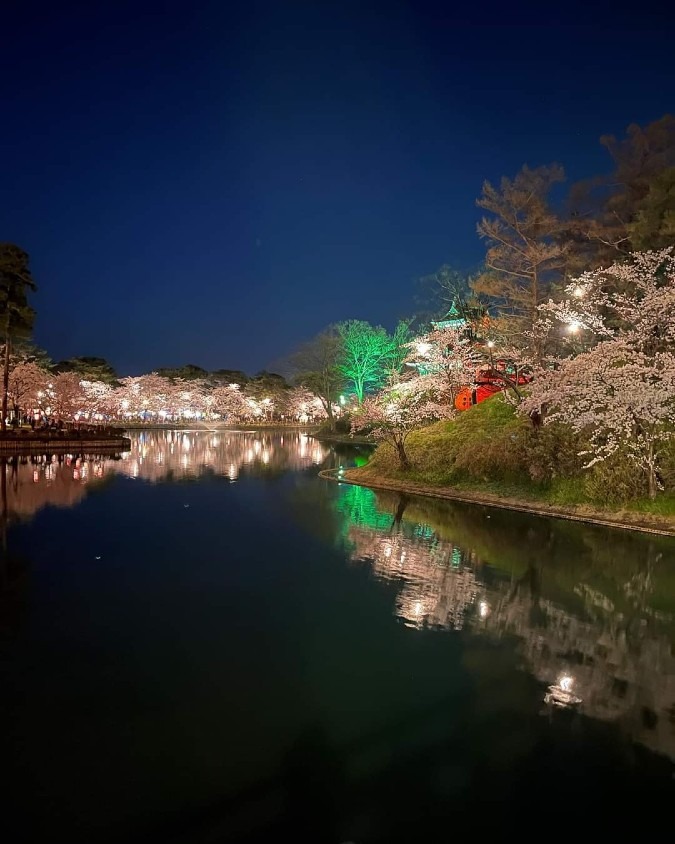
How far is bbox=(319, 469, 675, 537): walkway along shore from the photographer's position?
12859 mm

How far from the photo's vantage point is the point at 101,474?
22.1m

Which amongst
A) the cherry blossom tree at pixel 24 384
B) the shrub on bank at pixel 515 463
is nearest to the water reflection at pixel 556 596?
the shrub on bank at pixel 515 463

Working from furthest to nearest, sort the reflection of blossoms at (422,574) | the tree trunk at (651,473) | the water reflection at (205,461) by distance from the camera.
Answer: the water reflection at (205,461) < the tree trunk at (651,473) < the reflection of blossoms at (422,574)

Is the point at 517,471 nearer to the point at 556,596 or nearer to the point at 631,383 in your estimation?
the point at 631,383

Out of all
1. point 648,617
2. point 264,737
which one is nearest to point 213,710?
point 264,737

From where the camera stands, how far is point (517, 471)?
672 inches

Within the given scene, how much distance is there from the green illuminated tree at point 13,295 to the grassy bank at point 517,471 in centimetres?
2268

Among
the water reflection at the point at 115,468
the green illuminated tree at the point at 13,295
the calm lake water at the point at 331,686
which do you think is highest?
the green illuminated tree at the point at 13,295

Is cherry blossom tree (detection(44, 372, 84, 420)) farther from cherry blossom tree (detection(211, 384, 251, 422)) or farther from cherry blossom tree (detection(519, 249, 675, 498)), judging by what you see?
cherry blossom tree (detection(211, 384, 251, 422))

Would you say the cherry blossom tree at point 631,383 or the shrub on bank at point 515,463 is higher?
the cherry blossom tree at point 631,383

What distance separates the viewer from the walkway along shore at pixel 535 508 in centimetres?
1286

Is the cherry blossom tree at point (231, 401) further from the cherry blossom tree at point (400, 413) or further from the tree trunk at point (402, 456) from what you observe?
the tree trunk at point (402, 456)

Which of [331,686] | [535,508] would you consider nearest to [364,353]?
[535,508]

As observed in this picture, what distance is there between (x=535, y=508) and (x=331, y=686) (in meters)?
11.1
